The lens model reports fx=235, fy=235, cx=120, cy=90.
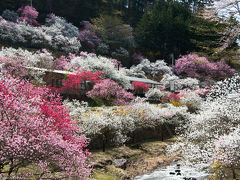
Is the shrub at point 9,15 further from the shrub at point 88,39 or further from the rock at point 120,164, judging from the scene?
the rock at point 120,164

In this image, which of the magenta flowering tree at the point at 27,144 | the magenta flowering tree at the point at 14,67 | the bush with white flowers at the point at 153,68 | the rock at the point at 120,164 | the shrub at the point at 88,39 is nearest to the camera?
the magenta flowering tree at the point at 27,144

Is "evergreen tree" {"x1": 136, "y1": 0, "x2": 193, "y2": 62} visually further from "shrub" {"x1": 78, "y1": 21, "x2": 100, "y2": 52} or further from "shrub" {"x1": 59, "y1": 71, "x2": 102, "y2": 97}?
"shrub" {"x1": 59, "y1": 71, "x2": 102, "y2": 97}

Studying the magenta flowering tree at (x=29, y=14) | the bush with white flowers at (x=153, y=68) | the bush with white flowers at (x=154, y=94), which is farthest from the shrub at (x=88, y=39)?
the bush with white flowers at (x=154, y=94)

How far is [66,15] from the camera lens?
52.4 metres

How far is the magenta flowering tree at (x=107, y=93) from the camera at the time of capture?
→ 2327 centimetres

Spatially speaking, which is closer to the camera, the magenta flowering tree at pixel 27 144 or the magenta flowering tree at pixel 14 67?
the magenta flowering tree at pixel 27 144

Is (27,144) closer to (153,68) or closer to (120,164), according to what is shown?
(120,164)

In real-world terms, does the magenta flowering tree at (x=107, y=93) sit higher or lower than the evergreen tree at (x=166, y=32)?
lower

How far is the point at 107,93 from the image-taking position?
23531 mm

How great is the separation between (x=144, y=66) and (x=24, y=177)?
1561 inches

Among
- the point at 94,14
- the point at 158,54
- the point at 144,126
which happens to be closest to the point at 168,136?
the point at 144,126

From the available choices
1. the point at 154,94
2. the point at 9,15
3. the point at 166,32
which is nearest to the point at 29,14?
the point at 9,15

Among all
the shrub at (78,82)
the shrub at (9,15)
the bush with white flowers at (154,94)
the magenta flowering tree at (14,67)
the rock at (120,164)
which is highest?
the shrub at (9,15)

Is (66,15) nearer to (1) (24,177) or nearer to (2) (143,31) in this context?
(2) (143,31)
